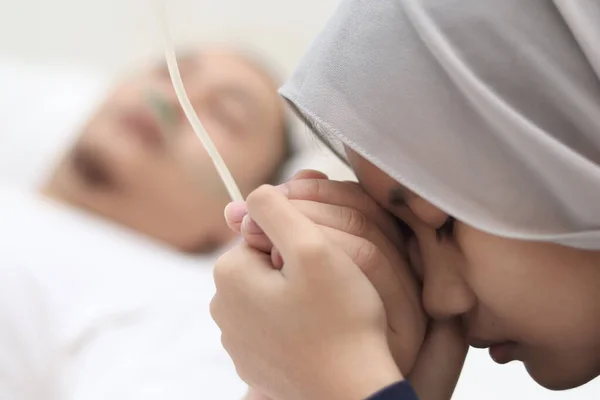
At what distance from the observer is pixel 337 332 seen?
1.62ft

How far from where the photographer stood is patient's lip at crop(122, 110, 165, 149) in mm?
1490

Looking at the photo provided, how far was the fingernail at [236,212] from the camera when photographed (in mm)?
609

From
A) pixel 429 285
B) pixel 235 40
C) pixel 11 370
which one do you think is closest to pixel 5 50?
pixel 235 40

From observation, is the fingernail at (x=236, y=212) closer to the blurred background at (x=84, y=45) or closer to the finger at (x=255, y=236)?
the finger at (x=255, y=236)

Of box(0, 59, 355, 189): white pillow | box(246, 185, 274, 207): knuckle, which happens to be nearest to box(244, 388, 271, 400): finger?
box(246, 185, 274, 207): knuckle

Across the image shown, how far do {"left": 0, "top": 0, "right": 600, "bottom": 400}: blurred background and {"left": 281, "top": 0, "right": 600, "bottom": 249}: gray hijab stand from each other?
887mm

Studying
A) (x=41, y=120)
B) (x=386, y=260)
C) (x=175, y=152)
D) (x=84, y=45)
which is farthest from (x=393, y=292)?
(x=84, y=45)

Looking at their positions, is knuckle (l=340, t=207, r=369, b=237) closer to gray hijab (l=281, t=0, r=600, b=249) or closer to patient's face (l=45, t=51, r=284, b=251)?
gray hijab (l=281, t=0, r=600, b=249)

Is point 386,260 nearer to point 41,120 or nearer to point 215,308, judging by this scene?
point 215,308

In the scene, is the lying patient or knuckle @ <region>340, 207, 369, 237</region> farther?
the lying patient

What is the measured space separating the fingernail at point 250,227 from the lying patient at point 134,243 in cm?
46

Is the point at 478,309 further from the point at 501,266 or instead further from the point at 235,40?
the point at 235,40

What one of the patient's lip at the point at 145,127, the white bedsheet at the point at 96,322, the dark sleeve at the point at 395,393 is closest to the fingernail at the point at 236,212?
the dark sleeve at the point at 395,393

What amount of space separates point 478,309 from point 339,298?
0.59 ft
